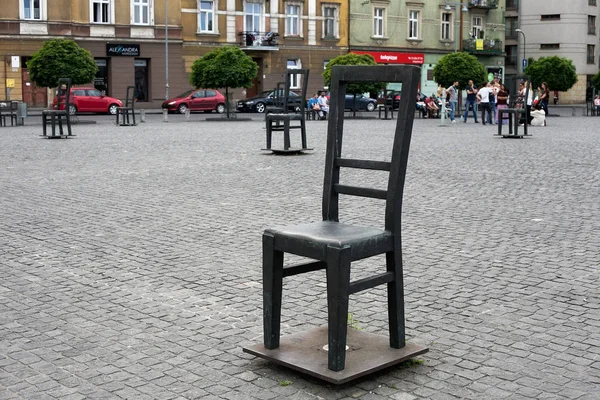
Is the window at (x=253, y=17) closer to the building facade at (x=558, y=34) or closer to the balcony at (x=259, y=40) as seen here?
the balcony at (x=259, y=40)

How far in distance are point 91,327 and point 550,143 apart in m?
18.1

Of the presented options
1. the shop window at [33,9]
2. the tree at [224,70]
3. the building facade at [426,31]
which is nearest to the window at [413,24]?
the building facade at [426,31]

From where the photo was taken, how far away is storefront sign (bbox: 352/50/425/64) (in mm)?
59662

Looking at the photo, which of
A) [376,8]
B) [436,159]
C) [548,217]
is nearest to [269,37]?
[376,8]

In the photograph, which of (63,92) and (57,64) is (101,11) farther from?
(63,92)

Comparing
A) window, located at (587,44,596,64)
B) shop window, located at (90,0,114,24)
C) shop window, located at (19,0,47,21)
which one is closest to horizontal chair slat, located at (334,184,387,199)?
shop window, located at (19,0,47,21)

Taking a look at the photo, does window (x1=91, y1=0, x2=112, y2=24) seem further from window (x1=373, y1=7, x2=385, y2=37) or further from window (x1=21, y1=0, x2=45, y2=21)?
window (x1=373, y1=7, x2=385, y2=37)

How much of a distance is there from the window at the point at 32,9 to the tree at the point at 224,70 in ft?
34.9

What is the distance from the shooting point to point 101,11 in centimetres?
4859

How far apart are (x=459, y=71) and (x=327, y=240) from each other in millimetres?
41474

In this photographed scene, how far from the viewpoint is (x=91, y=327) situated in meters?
5.18

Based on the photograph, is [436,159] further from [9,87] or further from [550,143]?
[9,87]

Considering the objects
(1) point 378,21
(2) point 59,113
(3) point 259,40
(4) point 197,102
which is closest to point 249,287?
(2) point 59,113

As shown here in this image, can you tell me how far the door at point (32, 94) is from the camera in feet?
153
